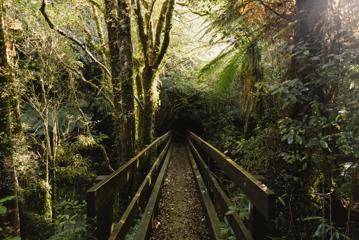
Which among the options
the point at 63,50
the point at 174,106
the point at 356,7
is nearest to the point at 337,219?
the point at 356,7

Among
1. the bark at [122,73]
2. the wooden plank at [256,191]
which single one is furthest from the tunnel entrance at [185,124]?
the wooden plank at [256,191]

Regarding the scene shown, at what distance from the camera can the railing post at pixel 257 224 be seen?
241 cm

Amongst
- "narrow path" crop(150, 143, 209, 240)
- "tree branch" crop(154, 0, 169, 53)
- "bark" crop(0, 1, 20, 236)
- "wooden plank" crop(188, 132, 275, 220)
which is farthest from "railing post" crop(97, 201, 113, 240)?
"tree branch" crop(154, 0, 169, 53)

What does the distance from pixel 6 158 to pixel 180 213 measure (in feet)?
11.3

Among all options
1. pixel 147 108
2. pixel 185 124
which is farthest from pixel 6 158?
pixel 185 124

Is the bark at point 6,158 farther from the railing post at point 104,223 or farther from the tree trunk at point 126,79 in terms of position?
the railing post at point 104,223

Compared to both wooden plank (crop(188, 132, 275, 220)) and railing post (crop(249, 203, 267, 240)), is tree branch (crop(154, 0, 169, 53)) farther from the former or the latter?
railing post (crop(249, 203, 267, 240))

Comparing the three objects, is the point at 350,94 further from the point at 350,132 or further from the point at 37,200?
the point at 37,200

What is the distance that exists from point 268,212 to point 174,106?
18482 mm

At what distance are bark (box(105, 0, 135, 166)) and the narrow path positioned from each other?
1.21m

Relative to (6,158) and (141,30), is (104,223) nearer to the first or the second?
(6,158)

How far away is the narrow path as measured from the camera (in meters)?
4.46

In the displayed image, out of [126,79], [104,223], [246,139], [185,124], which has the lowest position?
[104,223]

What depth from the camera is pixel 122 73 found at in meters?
6.09
